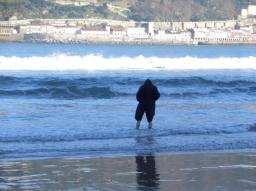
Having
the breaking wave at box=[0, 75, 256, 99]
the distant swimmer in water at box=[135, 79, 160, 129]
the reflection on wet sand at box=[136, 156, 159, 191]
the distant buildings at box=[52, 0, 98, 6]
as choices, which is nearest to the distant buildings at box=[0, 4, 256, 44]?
the distant buildings at box=[52, 0, 98, 6]

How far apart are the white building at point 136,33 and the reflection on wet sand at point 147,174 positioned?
108 metres

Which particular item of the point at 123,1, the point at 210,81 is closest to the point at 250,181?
the point at 210,81

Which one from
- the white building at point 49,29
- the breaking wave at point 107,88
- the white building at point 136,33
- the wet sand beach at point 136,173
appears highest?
the wet sand beach at point 136,173

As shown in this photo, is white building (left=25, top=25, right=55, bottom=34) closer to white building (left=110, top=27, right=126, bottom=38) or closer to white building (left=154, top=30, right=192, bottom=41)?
white building (left=110, top=27, right=126, bottom=38)

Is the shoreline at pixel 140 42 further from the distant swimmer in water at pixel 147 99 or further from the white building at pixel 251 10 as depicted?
the distant swimmer in water at pixel 147 99

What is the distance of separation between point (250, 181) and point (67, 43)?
10343 cm

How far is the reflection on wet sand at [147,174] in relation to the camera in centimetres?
824

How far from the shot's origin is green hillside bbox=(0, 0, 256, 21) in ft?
439

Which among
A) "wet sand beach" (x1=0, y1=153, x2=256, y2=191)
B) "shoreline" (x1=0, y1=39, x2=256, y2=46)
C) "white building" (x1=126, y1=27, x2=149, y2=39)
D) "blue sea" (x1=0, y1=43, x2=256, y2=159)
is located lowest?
"shoreline" (x1=0, y1=39, x2=256, y2=46)

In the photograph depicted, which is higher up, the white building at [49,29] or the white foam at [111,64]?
the white foam at [111,64]

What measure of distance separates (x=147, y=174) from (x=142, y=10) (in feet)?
425

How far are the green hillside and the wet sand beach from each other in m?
116

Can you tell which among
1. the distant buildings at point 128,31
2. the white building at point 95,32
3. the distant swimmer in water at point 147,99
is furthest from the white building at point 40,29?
the distant swimmer in water at point 147,99

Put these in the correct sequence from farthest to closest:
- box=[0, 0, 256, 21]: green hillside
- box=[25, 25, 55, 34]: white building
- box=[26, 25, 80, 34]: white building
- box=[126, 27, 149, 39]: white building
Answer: box=[0, 0, 256, 21]: green hillside
box=[126, 27, 149, 39]: white building
box=[26, 25, 80, 34]: white building
box=[25, 25, 55, 34]: white building
